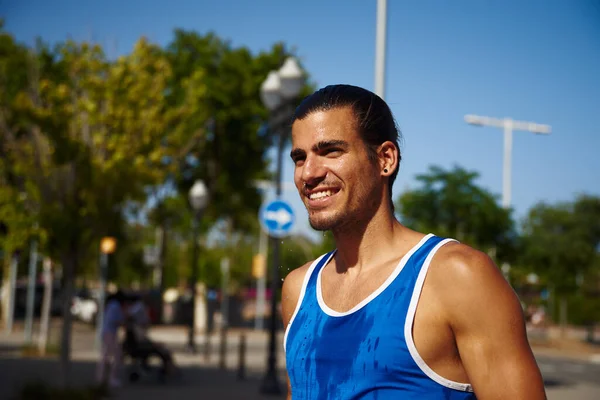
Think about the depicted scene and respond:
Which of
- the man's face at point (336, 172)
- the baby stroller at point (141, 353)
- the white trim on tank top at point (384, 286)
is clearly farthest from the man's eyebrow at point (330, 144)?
the baby stroller at point (141, 353)

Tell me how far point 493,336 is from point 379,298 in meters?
0.29

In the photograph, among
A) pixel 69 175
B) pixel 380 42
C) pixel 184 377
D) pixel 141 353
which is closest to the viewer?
pixel 69 175

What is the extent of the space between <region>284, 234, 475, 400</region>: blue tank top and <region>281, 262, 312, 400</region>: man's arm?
0.23 m

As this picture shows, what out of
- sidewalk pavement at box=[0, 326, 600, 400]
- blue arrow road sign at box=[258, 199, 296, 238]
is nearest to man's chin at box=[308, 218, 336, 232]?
sidewalk pavement at box=[0, 326, 600, 400]

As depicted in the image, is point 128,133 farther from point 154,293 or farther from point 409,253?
point 154,293

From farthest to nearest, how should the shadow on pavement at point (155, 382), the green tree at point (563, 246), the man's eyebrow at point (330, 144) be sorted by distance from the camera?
the green tree at point (563, 246), the shadow on pavement at point (155, 382), the man's eyebrow at point (330, 144)

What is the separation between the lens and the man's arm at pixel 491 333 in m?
1.90

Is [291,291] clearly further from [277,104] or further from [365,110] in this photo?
[277,104]

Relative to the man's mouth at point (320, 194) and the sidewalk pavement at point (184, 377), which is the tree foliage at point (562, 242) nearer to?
the sidewalk pavement at point (184, 377)

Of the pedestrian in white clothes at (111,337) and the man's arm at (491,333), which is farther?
the pedestrian in white clothes at (111,337)

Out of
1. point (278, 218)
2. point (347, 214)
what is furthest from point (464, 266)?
point (278, 218)

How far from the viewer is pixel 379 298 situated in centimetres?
205

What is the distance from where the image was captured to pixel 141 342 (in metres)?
16.9

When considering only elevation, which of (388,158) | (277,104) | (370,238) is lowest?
(370,238)
